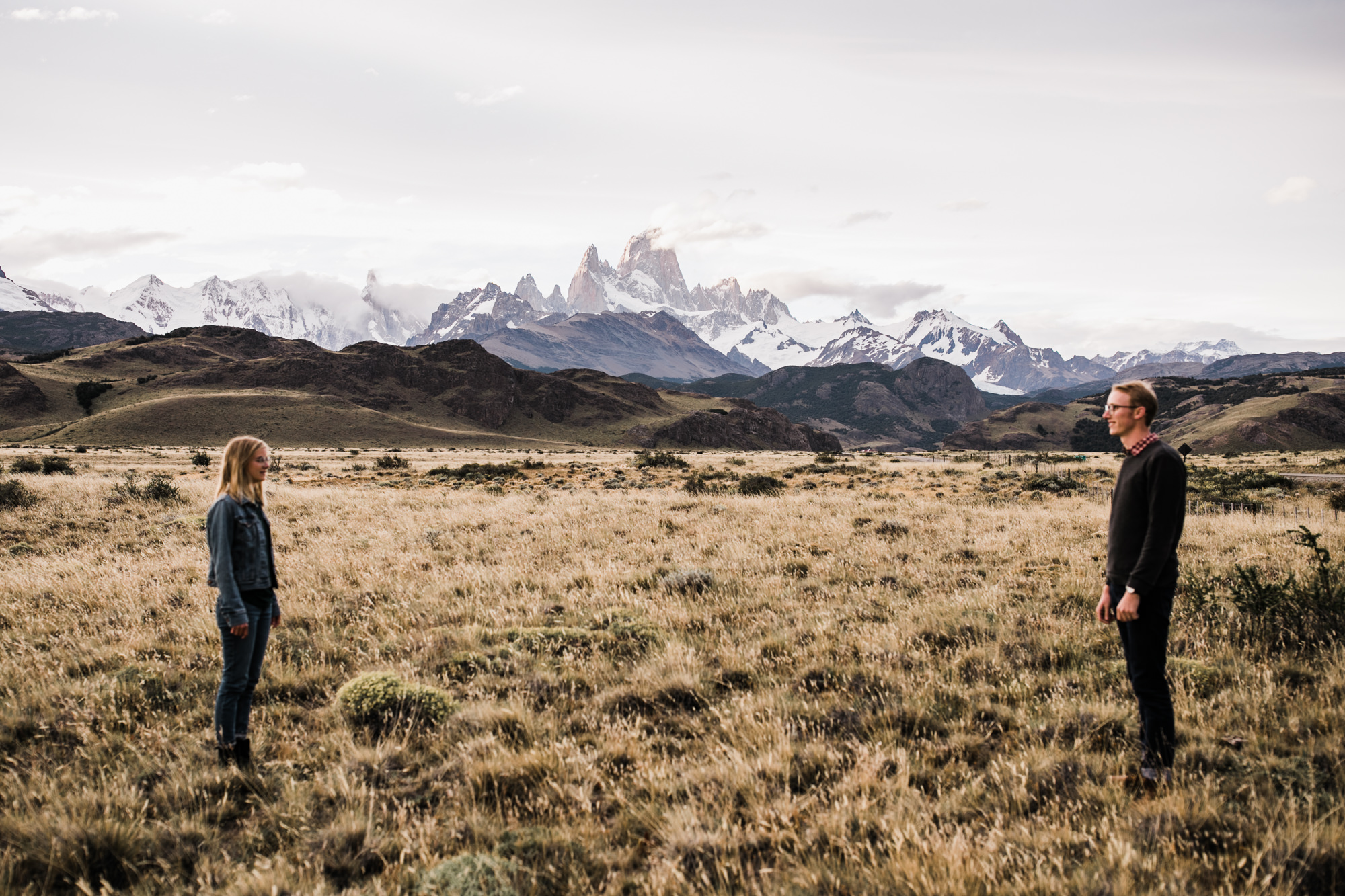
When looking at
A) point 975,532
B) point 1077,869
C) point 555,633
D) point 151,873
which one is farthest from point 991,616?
point 151,873

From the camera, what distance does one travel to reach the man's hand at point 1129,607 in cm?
431

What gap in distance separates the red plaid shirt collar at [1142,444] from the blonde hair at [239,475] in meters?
6.95

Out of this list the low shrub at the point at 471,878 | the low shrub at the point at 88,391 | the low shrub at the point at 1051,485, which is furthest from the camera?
the low shrub at the point at 88,391

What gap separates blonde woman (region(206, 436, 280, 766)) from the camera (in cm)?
→ 494

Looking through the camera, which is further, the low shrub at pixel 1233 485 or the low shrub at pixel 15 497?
the low shrub at pixel 1233 485

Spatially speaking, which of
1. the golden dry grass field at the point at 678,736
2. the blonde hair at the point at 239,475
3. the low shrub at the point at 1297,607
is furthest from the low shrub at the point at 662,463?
the blonde hair at the point at 239,475

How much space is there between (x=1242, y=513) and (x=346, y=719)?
1995 centimetres

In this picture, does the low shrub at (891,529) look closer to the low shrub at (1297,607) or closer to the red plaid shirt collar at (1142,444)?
the low shrub at (1297,607)

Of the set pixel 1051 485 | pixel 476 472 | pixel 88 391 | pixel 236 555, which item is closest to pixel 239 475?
pixel 236 555

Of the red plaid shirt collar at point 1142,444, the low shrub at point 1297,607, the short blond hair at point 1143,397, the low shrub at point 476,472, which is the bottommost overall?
the low shrub at point 476,472

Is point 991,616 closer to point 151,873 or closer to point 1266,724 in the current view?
point 1266,724

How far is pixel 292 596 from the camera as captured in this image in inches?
358

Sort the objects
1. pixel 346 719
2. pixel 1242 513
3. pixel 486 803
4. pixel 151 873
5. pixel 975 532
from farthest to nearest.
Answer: pixel 1242 513, pixel 975 532, pixel 346 719, pixel 486 803, pixel 151 873

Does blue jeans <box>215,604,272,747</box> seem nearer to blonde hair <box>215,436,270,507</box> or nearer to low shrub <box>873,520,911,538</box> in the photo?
blonde hair <box>215,436,270,507</box>
